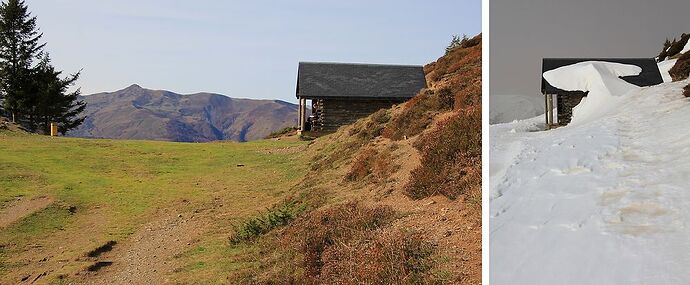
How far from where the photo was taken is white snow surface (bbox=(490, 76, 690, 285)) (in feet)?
13.0

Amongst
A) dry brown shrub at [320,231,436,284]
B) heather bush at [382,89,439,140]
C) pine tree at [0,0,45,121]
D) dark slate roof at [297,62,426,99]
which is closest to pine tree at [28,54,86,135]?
pine tree at [0,0,45,121]

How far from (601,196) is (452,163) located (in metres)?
2.79

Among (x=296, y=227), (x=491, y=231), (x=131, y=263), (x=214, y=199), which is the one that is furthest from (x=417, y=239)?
(x=214, y=199)

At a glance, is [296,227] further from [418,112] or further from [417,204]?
[418,112]

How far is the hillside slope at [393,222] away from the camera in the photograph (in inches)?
197

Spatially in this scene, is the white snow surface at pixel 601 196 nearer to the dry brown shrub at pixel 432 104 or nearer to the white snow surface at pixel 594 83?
the white snow surface at pixel 594 83

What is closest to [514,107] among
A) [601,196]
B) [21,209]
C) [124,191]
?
[601,196]

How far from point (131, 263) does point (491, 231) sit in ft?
18.3

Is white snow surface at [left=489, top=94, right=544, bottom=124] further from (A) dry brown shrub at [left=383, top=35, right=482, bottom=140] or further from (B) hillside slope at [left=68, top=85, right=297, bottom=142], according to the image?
(B) hillside slope at [left=68, top=85, right=297, bottom=142]

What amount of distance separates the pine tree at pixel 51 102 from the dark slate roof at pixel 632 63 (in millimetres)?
28447

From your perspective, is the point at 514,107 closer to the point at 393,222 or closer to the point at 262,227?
the point at 393,222

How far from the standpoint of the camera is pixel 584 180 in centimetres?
444

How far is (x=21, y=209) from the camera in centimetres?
1183

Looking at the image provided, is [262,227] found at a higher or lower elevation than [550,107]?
lower
